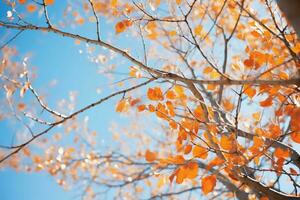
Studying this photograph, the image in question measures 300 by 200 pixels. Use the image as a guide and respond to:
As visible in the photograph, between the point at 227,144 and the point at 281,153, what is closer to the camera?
the point at 227,144

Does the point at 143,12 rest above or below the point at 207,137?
above

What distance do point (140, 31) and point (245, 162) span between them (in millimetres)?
1650

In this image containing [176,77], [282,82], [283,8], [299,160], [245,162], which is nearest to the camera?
[283,8]

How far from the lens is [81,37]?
2518 millimetres

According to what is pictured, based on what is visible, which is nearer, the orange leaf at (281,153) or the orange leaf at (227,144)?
the orange leaf at (227,144)

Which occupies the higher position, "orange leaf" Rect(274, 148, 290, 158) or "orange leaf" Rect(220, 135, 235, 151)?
"orange leaf" Rect(220, 135, 235, 151)

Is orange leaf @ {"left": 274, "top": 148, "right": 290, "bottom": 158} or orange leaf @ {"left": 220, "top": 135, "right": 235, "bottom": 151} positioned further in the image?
orange leaf @ {"left": 274, "top": 148, "right": 290, "bottom": 158}

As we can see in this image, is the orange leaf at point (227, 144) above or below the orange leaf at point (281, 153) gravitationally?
above

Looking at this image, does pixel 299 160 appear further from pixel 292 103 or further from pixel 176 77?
pixel 176 77

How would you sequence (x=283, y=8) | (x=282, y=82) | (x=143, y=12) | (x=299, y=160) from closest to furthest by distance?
(x=283, y=8) < (x=282, y=82) < (x=143, y=12) < (x=299, y=160)

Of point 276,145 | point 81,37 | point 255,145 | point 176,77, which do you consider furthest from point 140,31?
point 276,145

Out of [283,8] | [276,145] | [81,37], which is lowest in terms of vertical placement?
[283,8]

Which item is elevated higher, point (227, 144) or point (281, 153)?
point (227, 144)

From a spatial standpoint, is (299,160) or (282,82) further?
(299,160)
